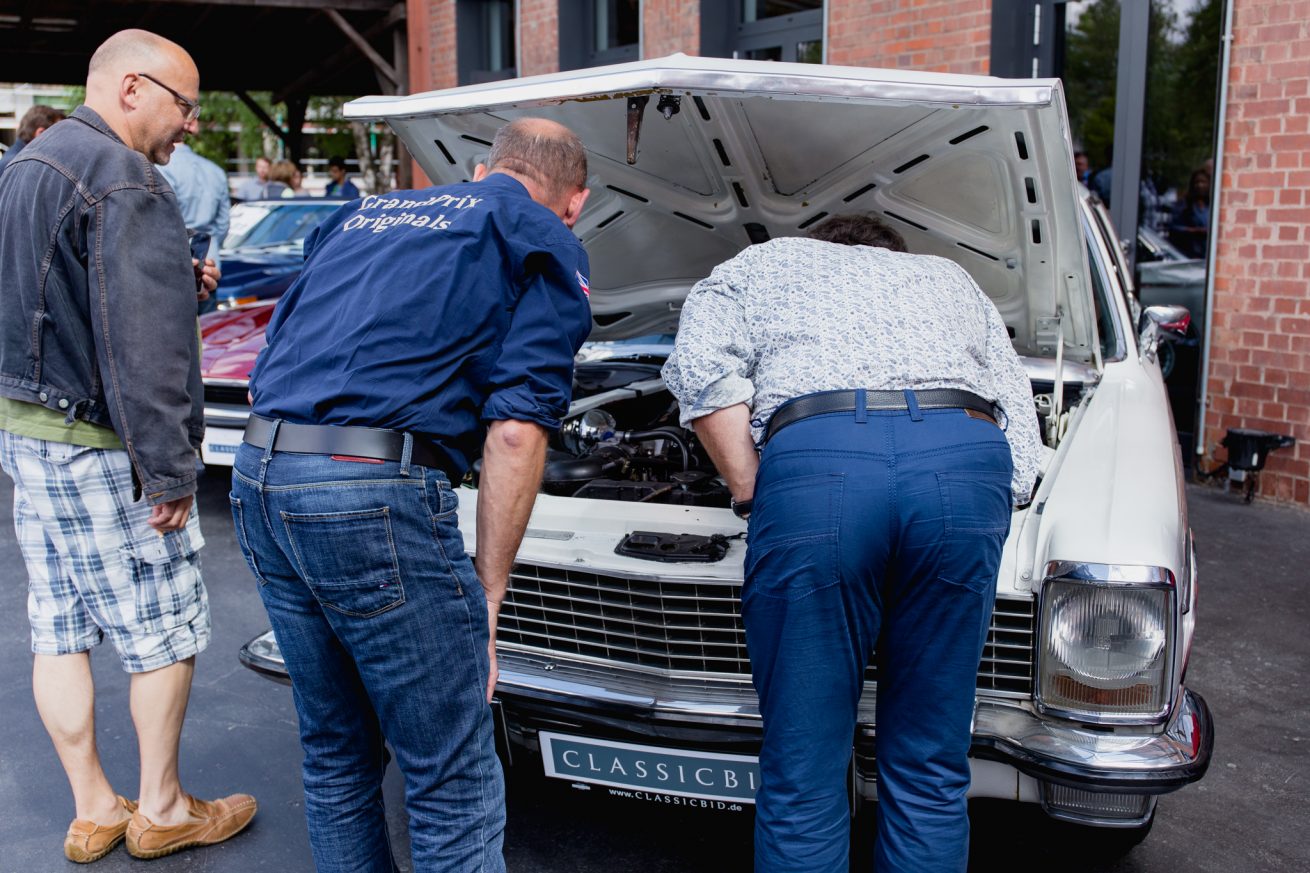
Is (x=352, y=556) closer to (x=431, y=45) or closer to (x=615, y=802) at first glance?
(x=615, y=802)

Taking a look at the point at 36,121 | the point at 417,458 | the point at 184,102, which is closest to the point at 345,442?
the point at 417,458

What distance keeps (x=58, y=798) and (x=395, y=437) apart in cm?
198

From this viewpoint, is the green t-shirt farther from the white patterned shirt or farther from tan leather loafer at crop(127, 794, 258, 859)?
the white patterned shirt

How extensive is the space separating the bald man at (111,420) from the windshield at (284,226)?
6.48 metres

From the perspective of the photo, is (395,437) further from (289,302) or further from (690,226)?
(690,226)

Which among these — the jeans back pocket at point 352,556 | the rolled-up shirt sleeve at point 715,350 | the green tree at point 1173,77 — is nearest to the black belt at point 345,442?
the jeans back pocket at point 352,556

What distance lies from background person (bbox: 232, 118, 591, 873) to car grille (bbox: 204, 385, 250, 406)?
362 cm

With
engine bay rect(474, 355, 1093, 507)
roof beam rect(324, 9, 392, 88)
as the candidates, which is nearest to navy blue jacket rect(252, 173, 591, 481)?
engine bay rect(474, 355, 1093, 507)

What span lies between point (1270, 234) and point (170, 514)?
217 inches

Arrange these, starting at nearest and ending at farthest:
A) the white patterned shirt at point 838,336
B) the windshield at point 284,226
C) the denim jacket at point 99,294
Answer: the white patterned shirt at point 838,336, the denim jacket at point 99,294, the windshield at point 284,226

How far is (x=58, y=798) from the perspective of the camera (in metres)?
3.24

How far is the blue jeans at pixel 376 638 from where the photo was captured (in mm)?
2020

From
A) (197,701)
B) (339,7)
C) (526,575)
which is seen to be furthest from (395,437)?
(339,7)

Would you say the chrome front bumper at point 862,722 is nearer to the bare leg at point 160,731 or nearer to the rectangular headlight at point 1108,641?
the rectangular headlight at point 1108,641
